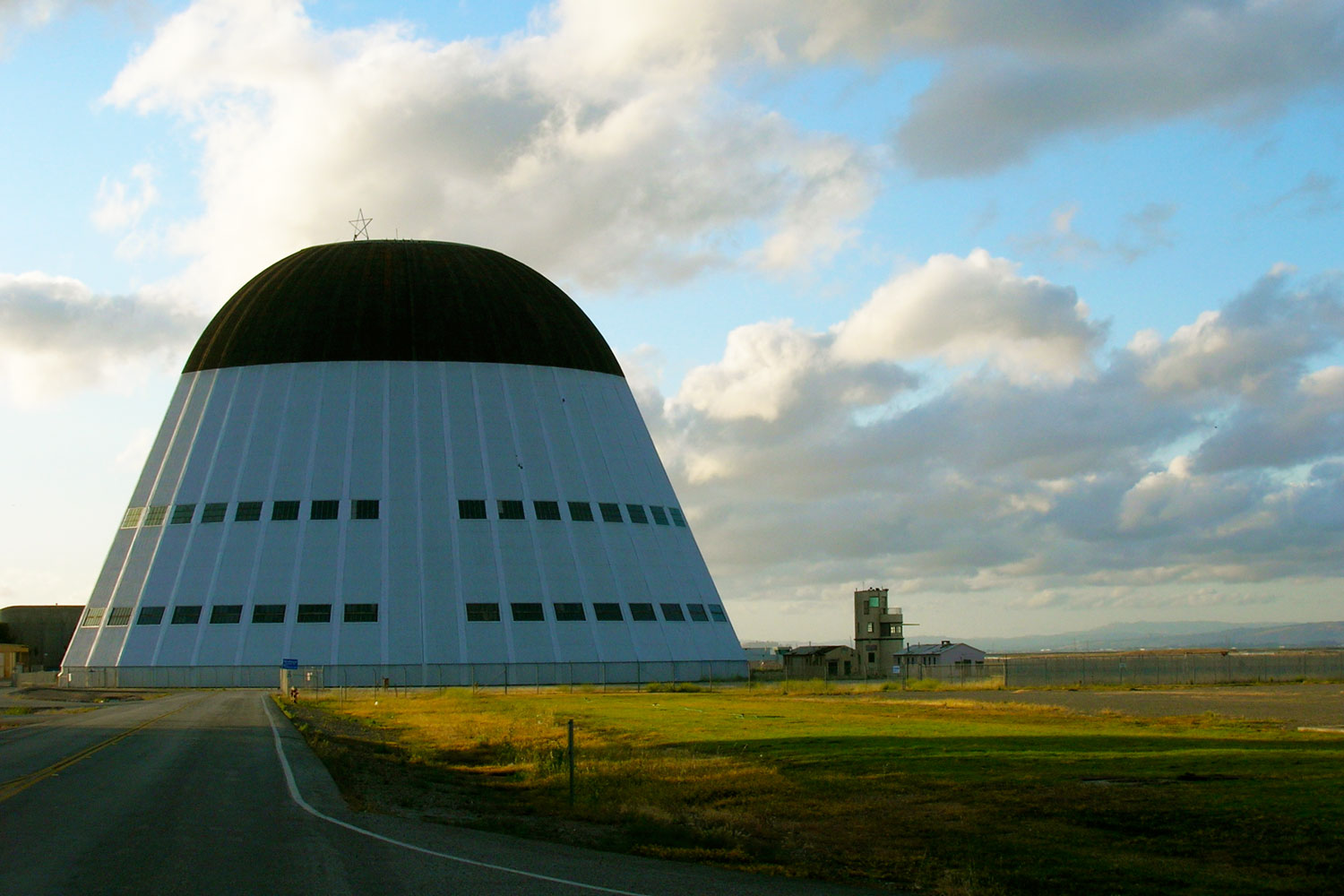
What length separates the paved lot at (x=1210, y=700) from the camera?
43.4 meters

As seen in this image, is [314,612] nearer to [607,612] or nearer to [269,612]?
[269,612]

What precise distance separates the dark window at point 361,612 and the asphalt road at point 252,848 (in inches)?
1795

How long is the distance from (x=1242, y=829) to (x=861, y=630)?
8352 centimetres

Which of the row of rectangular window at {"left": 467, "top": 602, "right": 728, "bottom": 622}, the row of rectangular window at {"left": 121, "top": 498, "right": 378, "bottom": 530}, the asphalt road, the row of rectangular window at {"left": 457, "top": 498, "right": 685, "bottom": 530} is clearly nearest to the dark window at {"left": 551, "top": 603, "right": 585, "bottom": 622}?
the row of rectangular window at {"left": 467, "top": 602, "right": 728, "bottom": 622}

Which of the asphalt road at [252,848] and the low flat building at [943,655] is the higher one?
the low flat building at [943,655]

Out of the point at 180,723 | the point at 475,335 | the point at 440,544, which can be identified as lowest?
the point at 180,723

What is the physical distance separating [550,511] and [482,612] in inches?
354

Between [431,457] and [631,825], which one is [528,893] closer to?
[631,825]

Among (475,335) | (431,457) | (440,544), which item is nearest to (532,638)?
(440,544)

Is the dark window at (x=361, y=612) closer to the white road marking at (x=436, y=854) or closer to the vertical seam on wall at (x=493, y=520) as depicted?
the vertical seam on wall at (x=493, y=520)

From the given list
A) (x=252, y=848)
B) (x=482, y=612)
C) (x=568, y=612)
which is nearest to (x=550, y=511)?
(x=568, y=612)

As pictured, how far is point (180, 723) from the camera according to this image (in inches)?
1698

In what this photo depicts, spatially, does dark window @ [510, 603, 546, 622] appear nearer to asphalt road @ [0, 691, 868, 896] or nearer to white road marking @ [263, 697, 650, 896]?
asphalt road @ [0, 691, 868, 896]

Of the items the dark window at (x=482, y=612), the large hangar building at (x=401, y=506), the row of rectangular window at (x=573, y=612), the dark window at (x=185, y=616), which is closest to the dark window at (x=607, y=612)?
the row of rectangular window at (x=573, y=612)
